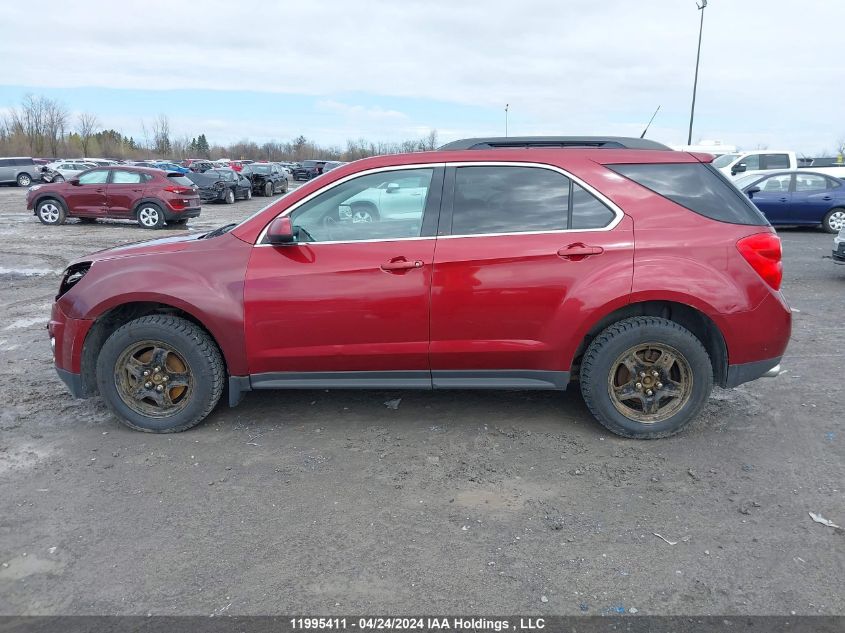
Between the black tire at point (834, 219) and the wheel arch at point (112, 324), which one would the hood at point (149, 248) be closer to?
the wheel arch at point (112, 324)

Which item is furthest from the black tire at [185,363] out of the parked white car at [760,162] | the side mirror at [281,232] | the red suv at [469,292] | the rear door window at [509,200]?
the parked white car at [760,162]

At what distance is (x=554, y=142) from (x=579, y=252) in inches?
36.7

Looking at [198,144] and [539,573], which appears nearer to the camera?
[539,573]

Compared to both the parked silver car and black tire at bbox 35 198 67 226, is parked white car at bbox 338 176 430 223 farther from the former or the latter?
the parked silver car

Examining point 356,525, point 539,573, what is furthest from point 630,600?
point 356,525

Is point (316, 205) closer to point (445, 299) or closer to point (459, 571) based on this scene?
point (445, 299)

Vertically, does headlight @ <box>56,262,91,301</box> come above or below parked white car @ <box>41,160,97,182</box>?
below

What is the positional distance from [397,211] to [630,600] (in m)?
2.61

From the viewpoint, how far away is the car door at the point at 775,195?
52.4ft

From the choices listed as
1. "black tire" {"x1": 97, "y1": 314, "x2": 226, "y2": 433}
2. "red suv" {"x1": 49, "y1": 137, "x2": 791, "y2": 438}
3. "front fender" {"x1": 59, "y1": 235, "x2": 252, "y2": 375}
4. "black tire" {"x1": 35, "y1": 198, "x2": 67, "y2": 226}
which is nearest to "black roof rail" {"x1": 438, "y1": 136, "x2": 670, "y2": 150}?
"red suv" {"x1": 49, "y1": 137, "x2": 791, "y2": 438}

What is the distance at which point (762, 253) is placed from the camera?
4090 mm

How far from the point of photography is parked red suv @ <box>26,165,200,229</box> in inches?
683

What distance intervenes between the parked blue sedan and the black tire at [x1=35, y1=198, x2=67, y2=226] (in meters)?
17.5

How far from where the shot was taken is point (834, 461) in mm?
3951
